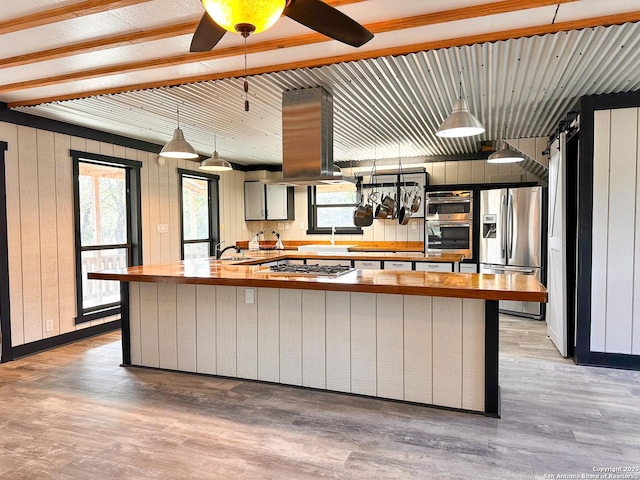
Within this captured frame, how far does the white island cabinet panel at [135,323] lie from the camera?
12.4 feet

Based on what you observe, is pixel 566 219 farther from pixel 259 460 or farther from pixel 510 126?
pixel 259 460

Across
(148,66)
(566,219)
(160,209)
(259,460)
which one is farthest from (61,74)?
(566,219)

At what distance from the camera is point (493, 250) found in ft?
19.9

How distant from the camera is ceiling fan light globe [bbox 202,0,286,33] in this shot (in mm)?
1329

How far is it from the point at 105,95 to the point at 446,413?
12.2 ft

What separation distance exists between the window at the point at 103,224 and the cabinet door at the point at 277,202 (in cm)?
260

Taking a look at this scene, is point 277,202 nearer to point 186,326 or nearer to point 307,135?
point 307,135

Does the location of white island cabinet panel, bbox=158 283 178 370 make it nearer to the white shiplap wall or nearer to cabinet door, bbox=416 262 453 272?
the white shiplap wall

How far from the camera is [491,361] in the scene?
276cm

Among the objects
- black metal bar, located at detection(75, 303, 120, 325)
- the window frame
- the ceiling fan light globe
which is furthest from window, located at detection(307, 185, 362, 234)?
the ceiling fan light globe

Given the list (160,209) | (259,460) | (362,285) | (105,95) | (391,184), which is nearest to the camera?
(259,460)

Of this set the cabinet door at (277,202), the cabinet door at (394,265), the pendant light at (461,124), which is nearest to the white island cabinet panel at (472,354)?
the pendant light at (461,124)

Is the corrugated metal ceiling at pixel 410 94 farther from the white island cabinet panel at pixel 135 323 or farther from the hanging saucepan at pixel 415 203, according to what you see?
the white island cabinet panel at pixel 135 323

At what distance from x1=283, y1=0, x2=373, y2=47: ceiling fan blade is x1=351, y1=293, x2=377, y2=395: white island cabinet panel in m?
1.78
